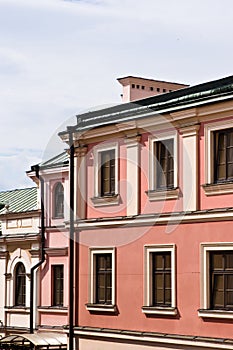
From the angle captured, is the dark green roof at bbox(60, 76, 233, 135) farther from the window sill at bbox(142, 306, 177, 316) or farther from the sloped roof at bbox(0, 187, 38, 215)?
the sloped roof at bbox(0, 187, 38, 215)

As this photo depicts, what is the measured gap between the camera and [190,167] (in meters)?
23.3

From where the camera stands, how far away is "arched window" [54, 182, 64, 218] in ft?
104

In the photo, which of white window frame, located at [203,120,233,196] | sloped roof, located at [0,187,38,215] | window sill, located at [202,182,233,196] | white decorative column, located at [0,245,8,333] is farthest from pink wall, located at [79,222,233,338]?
sloped roof, located at [0,187,38,215]

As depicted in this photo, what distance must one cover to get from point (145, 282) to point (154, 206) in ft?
6.71

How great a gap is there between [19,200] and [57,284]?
654 cm

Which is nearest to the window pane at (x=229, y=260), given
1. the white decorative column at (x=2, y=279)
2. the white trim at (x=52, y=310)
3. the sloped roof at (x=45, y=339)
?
the sloped roof at (x=45, y=339)

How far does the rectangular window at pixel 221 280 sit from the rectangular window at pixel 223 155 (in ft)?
6.21

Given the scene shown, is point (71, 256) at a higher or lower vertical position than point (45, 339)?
higher

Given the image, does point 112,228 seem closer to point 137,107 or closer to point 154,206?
point 154,206

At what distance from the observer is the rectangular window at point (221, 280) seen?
21859mm

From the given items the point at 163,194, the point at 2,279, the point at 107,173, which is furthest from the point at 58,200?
the point at 163,194

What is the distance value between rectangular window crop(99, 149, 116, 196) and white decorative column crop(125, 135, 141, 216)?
0.78 meters

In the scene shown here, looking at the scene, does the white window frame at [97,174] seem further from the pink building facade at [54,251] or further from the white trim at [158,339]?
the pink building facade at [54,251]

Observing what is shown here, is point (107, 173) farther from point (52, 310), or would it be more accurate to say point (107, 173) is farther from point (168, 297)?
point (52, 310)
